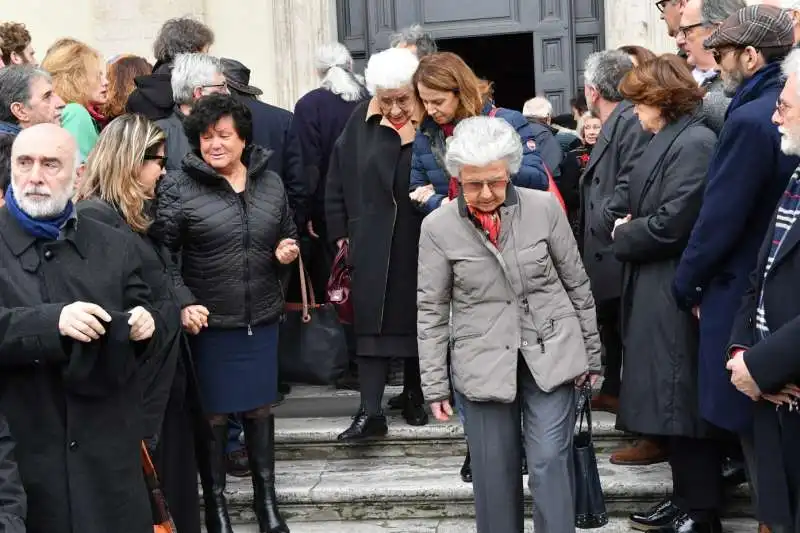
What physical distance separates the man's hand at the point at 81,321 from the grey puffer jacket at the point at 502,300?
1505 mm

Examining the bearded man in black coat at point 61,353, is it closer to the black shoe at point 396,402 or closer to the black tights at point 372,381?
the black tights at point 372,381

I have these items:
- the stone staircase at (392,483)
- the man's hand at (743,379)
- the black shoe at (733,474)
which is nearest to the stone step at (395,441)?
the stone staircase at (392,483)

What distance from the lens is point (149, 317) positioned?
3.90 meters

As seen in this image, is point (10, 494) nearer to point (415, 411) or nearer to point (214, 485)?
point (214, 485)

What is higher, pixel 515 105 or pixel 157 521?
pixel 515 105

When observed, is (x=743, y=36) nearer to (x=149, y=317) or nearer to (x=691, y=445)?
(x=691, y=445)

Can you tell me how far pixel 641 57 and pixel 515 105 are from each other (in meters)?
7.86

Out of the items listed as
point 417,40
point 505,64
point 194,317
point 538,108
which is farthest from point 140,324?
point 505,64

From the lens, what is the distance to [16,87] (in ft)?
18.5

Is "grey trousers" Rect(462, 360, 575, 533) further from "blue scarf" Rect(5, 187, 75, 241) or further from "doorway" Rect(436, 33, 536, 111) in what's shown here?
"doorway" Rect(436, 33, 536, 111)

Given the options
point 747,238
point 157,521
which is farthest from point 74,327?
point 747,238

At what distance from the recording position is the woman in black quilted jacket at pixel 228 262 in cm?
547

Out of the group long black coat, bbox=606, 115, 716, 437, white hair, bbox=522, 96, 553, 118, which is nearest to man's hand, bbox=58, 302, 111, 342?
long black coat, bbox=606, 115, 716, 437

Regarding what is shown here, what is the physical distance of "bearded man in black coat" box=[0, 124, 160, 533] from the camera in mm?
3748
